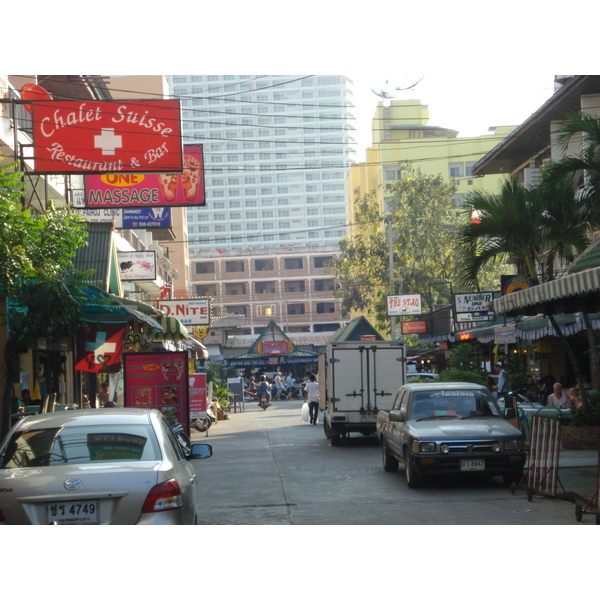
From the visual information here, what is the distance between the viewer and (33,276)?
1236 cm

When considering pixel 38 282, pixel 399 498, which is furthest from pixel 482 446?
pixel 38 282

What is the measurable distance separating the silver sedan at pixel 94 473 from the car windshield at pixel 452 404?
22.2 ft

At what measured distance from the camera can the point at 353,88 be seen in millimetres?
147000

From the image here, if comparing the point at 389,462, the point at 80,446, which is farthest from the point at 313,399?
the point at 80,446

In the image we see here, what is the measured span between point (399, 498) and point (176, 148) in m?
8.66

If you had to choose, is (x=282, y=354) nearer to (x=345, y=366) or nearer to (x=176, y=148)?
(x=345, y=366)

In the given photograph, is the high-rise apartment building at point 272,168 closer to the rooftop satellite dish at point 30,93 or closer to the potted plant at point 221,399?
the potted plant at point 221,399

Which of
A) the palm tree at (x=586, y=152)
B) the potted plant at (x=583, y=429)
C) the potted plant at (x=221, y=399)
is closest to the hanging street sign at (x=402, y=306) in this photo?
the potted plant at (x=221, y=399)

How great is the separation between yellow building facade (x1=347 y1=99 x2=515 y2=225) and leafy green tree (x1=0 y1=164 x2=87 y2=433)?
53.9 metres

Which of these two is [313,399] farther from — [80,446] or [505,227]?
[80,446]

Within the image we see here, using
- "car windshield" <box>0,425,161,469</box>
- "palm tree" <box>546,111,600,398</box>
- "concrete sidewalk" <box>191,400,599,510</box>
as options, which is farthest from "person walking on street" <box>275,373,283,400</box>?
"car windshield" <box>0,425,161,469</box>

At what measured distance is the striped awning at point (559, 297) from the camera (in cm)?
975

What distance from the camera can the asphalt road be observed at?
9758mm

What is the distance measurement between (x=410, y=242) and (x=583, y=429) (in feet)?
102
